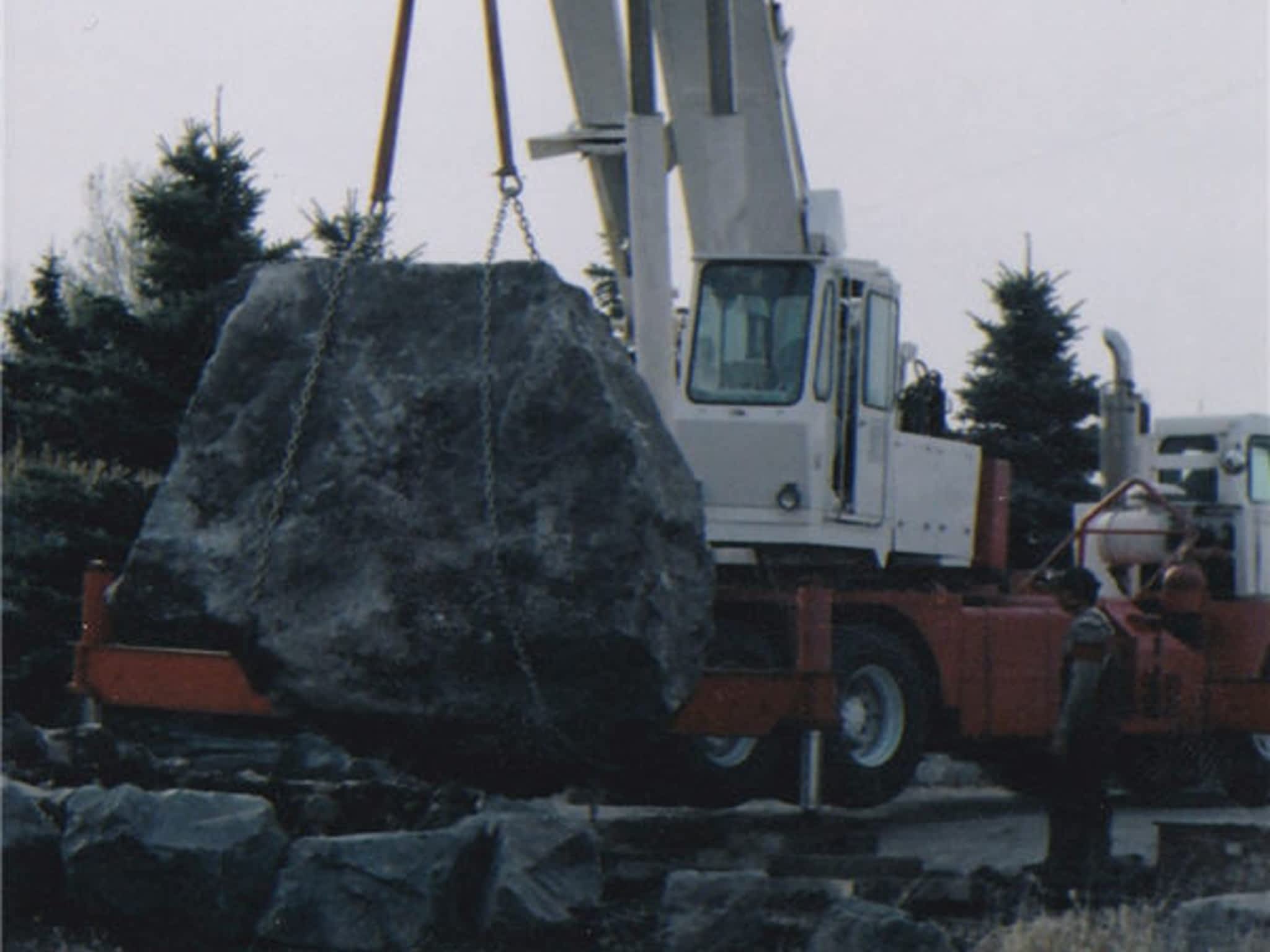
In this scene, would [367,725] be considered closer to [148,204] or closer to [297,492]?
[297,492]

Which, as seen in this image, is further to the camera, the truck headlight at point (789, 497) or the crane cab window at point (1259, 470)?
the crane cab window at point (1259, 470)

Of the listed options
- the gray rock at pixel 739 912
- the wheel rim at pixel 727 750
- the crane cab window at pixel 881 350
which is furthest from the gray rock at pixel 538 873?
the crane cab window at pixel 881 350

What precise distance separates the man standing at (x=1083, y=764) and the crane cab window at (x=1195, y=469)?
6699mm

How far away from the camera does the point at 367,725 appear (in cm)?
863

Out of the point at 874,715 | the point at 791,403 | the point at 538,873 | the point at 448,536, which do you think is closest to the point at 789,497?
the point at 791,403

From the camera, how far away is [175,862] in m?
9.87

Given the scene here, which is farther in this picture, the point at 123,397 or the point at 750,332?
the point at 123,397

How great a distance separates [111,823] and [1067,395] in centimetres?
1853

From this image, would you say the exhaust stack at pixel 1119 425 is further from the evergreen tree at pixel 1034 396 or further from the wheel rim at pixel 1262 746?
the evergreen tree at pixel 1034 396

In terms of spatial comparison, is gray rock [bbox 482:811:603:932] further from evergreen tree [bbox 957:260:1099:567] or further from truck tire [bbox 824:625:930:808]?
evergreen tree [bbox 957:260:1099:567]

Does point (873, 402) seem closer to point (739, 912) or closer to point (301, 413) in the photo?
point (739, 912)

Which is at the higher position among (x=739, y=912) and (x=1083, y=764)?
(x=1083, y=764)

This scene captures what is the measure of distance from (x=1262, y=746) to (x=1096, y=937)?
375 inches

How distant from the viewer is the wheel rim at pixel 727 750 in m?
13.2
